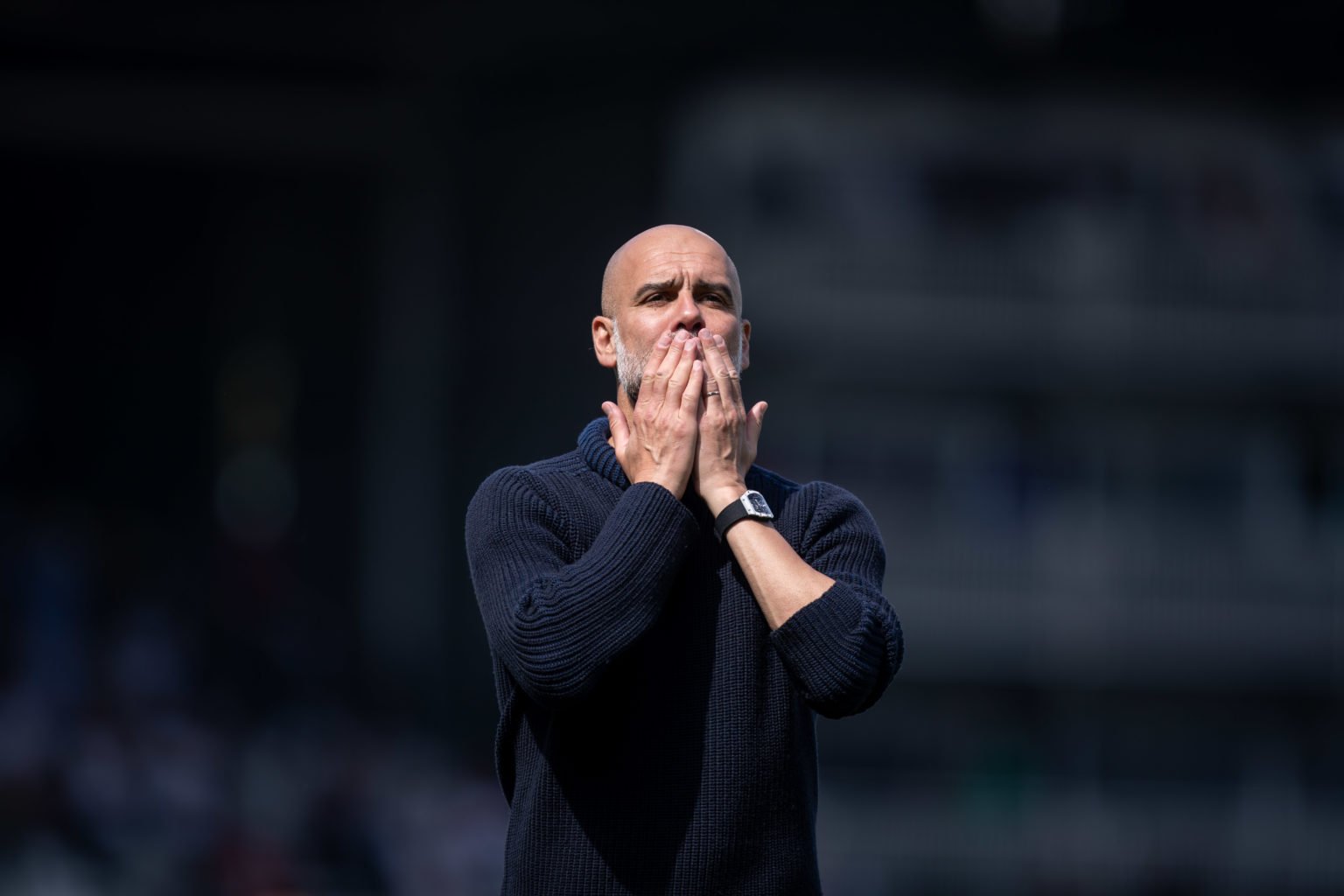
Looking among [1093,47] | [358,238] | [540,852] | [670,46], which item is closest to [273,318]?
[358,238]

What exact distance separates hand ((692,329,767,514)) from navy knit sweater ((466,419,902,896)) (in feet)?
0.22

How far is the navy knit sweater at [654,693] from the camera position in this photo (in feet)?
9.63

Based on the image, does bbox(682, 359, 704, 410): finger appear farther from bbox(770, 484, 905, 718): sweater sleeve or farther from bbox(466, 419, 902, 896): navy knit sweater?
bbox(770, 484, 905, 718): sweater sleeve

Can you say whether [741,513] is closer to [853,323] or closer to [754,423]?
[754,423]

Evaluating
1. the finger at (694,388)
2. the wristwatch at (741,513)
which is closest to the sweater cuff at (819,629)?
the wristwatch at (741,513)

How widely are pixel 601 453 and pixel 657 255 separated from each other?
38cm

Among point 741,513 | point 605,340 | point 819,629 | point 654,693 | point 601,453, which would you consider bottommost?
point 654,693

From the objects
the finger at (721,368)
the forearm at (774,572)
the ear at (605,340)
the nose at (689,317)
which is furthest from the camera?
the ear at (605,340)

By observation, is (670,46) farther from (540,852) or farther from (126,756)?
(540,852)

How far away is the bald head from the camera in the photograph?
334 centimetres

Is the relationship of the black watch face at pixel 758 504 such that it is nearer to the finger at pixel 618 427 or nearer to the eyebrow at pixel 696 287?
the finger at pixel 618 427

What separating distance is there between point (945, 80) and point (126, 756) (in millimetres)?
12417

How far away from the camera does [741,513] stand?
3.09 m

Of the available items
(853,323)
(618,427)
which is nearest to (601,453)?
(618,427)
